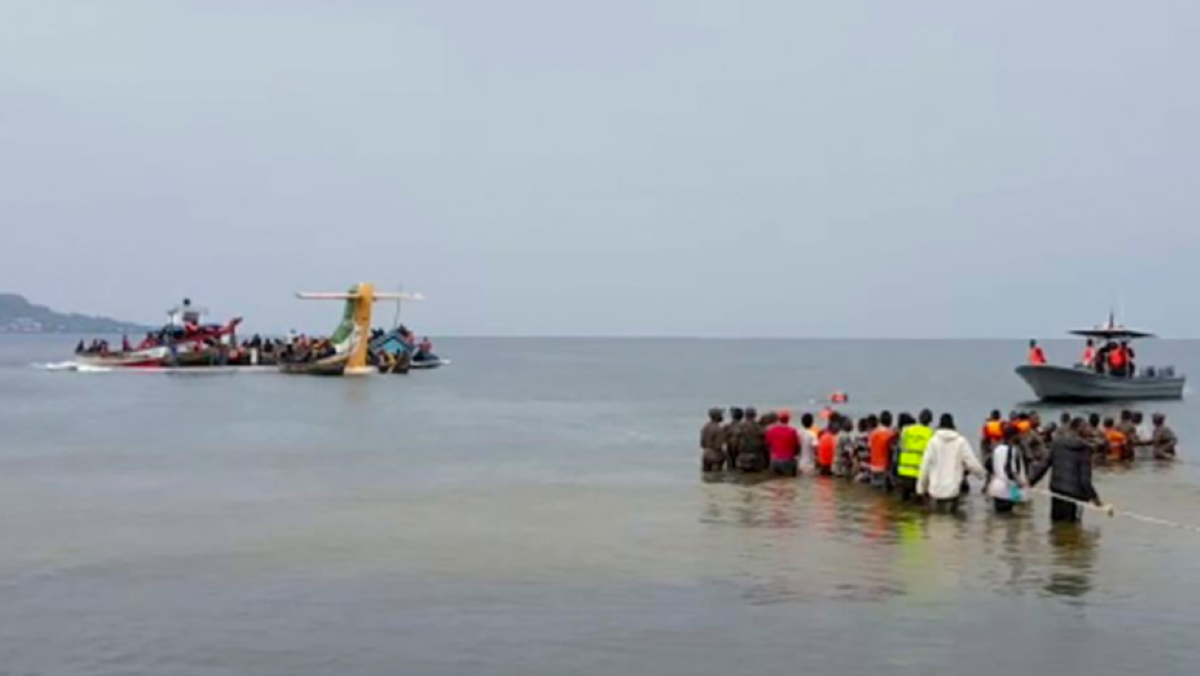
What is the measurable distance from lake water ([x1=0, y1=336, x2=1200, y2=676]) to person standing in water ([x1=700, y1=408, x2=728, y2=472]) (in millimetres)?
840

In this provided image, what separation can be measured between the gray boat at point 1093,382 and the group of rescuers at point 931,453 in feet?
85.6

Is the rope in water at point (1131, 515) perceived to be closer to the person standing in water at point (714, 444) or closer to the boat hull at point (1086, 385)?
the person standing in water at point (714, 444)

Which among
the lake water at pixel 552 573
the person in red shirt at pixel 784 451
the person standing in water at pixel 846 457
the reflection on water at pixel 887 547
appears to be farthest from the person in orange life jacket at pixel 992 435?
the person in red shirt at pixel 784 451

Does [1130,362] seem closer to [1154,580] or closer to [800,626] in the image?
[1154,580]

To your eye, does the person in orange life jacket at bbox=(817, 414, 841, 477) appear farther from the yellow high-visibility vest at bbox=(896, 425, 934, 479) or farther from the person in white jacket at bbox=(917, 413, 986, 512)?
the person in white jacket at bbox=(917, 413, 986, 512)

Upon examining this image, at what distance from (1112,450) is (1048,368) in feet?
94.6

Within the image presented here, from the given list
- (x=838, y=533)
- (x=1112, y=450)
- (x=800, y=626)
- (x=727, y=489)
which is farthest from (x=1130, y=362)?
(x=800, y=626)

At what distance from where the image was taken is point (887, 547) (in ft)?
51.7

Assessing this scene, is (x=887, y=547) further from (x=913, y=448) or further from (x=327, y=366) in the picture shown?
(x=327, y=366)

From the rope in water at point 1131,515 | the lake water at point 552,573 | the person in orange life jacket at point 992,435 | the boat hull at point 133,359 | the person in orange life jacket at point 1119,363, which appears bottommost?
the lake water at point 552,573

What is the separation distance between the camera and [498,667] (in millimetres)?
10742

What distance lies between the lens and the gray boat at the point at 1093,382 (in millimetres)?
53500

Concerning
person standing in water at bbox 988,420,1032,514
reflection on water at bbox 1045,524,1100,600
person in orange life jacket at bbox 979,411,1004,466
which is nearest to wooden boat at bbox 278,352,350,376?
person in orange life jacket at bbox 979,411,1004,466

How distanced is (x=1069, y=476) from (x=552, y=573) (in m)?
7.03
